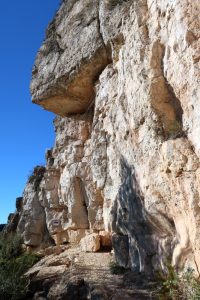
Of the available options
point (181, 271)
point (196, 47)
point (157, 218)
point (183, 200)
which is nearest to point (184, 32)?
point (196, 47)

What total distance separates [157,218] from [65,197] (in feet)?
27.7

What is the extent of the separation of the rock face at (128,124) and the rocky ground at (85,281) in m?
0.55

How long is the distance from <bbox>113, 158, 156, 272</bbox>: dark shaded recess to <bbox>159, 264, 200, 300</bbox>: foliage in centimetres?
117

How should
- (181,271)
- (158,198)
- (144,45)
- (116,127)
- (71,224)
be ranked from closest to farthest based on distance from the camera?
(181,271) < (158,198) < (144,45) < (116,127) < (71,224)

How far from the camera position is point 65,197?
47.7 ft

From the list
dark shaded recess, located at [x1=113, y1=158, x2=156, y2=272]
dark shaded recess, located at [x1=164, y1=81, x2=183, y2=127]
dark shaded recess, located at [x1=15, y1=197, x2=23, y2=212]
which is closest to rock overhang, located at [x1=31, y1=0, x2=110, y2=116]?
dark shaded recess, located at [x1=113, y1=158, x2=156, y2=272]

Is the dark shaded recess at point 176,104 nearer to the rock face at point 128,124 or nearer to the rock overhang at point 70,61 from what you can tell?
the rock face at point 128,124

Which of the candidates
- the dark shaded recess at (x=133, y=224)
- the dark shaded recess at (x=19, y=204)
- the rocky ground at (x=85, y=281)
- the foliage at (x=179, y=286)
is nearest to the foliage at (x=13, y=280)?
the rocky ground at (x=85, y=281)

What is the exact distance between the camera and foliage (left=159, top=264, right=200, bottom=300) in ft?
16.2

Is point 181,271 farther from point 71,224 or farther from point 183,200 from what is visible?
point 71,224

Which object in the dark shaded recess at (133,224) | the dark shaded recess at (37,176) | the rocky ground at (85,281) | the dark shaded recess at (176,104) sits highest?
the dark shaded recess at (37,176)

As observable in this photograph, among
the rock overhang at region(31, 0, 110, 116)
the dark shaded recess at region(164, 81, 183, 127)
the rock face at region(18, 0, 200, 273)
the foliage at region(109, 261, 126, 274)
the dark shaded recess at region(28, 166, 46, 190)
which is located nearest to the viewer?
the rock face at region(18, 0, 200, 273)

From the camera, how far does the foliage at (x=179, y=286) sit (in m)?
4.92

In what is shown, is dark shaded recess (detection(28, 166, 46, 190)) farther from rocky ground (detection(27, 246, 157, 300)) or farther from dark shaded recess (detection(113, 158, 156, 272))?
dark shaded recess (detection(113, 158, 156, 272))
